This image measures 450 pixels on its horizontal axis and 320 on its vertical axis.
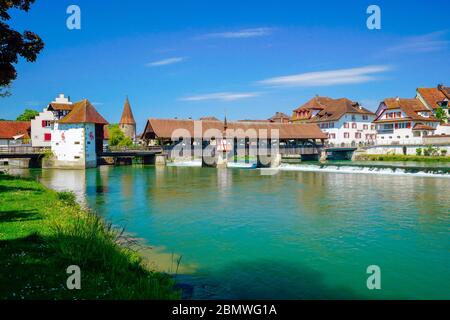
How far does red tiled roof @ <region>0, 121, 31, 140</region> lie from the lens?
176ft

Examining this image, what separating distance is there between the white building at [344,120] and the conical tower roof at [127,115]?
3388 cm

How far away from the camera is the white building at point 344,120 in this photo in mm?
63531

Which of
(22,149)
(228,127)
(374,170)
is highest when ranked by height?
(228,127)

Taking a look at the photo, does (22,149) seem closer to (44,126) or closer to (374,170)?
(44,126)

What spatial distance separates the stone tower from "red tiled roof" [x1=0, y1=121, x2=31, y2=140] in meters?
22.9

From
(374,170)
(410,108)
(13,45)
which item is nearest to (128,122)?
(410,108)

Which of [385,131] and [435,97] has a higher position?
[435,97]

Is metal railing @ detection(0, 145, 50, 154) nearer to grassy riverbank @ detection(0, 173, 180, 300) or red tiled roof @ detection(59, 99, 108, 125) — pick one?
red tiled roof @ detection(59, 99, 108, 125)

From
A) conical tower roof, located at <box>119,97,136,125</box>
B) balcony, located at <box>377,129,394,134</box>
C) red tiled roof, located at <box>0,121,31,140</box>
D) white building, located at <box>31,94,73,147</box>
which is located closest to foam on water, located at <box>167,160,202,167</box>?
white building, located at <box>31,94,73,147</box>

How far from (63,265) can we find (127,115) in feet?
246

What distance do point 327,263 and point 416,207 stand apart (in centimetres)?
927

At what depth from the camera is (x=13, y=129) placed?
180 ft
